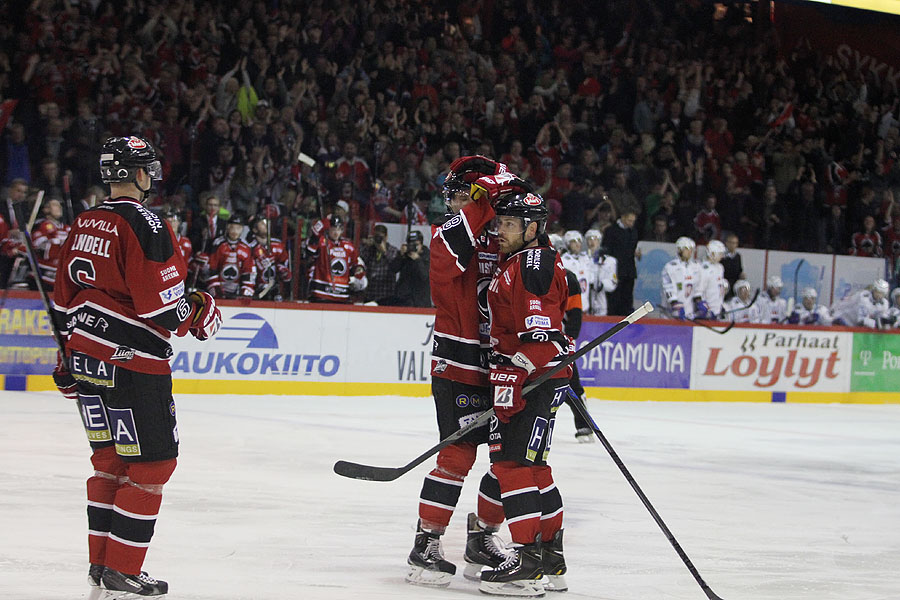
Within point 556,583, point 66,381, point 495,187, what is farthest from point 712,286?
point 66,381

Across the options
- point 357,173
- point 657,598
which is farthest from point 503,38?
point 657,598

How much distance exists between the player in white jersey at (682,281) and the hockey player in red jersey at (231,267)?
16.8 ft

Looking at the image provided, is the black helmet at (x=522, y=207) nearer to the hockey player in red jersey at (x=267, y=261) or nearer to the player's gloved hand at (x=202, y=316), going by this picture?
the player's gloved hand at (x=202, y=316)

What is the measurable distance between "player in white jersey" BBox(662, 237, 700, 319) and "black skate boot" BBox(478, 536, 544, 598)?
961 cm

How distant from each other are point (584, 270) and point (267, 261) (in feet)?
12.3

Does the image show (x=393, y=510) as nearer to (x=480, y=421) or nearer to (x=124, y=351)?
(x=480, y=421)

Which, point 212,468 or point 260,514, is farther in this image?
point 212,468

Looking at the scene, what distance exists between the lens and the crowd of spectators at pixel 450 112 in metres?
12.1

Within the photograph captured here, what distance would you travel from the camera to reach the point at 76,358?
363cm

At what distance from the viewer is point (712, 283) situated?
45.2 feet

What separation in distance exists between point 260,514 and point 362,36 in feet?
34.5

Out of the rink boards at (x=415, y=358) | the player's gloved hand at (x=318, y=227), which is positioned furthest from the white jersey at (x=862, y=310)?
the player's gloved hand at (x=318, y=227)

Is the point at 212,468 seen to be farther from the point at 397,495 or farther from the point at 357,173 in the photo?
the point at 357,173

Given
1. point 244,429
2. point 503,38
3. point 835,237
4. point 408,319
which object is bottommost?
point 244,429
